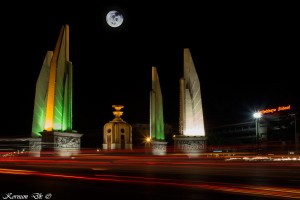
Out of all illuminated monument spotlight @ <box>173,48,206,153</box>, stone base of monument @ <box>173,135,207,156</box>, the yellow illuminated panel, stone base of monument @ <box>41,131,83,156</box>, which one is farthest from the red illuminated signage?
the yellow illuminated panel

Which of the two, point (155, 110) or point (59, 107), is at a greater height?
point (155, 110)

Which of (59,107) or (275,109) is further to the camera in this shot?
(275,109)

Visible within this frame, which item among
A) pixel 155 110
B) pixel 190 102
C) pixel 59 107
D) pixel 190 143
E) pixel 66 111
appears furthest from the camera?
pixel 155 110

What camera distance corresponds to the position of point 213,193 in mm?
7113

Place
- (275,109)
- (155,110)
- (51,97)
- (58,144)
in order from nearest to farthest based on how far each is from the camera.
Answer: (58,144) → (51,97) → (155,110) → (275,109)

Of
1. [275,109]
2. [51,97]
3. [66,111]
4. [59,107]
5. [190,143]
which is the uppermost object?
[275,109]

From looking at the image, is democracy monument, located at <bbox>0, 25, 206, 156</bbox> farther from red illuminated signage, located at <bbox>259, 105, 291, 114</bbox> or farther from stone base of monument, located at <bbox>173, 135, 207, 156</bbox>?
red illuminated signage, located at <bbox>259, 105, 291, 114</bbox>

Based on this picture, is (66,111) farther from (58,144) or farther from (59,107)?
(58,144)

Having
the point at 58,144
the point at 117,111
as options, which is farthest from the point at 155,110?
the point at 58,144

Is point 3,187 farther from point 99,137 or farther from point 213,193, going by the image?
point 99,137

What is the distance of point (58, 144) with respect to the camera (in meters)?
21.8

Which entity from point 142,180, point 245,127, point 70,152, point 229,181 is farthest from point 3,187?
point 245,127

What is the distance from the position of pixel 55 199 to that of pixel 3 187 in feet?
5.98

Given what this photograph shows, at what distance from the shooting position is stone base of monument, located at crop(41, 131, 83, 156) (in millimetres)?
20984
